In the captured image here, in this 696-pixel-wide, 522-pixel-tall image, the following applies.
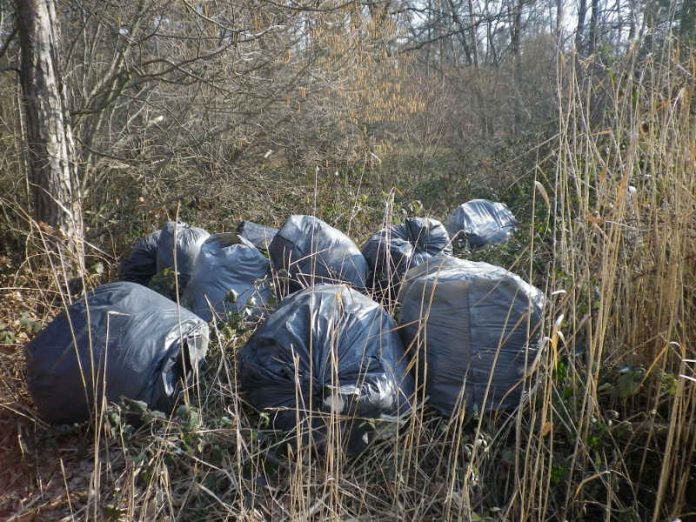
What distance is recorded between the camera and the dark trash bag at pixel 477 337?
225 cm

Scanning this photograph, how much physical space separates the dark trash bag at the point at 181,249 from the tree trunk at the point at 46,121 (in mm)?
480

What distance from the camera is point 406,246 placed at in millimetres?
3539

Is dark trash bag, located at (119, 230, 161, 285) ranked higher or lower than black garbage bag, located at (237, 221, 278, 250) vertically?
lower

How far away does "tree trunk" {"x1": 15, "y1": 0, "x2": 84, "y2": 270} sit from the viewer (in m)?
3.60

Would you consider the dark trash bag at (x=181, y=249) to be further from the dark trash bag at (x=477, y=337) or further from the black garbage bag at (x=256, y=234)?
the dark trash bag at (x=477, y=337)

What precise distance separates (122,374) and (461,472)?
4.24ft

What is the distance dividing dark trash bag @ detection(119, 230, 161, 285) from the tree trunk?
352mm

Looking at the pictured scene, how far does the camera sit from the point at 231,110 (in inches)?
210

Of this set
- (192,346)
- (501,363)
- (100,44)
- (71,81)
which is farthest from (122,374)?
(100,44)

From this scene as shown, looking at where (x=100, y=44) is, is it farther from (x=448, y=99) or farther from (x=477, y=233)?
(x=448, y=99)

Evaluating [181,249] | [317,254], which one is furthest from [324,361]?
[181,249]

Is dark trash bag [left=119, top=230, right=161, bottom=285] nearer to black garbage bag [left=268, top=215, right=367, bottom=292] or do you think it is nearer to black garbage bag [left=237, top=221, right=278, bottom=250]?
black garbage bag [left=237, top=221, right=278, bottom=250]

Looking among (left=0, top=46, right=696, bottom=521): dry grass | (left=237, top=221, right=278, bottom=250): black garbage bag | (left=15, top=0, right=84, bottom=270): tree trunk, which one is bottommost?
(left=0, top=46, right=696, bottom=521): dry grass

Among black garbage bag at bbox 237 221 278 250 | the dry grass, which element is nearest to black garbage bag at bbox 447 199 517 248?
black garbage bag at bbox 237 221 278 250
